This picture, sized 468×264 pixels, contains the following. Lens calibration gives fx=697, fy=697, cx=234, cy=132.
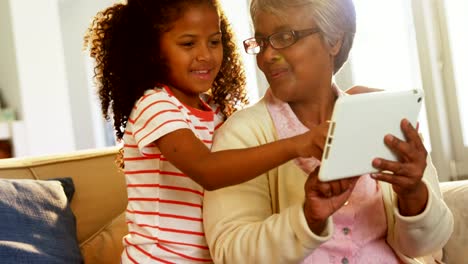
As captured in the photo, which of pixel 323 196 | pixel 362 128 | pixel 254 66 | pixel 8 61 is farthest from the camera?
pixel 8 61

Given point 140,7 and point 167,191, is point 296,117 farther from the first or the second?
point 140,7

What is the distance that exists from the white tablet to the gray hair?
0.36 meters

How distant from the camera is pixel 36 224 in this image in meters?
1.81

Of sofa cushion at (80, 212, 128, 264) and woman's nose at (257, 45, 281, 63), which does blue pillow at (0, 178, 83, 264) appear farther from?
woman's nose at (257, 45, 281, 63)

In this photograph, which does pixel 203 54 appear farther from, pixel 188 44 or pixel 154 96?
pixel 154 96

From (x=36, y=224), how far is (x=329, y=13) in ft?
3.06

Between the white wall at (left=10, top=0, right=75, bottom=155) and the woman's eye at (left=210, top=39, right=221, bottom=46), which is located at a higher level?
the white wall at (left=10, top=0, right=75, bottom=155)

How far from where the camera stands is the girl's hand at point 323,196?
1.19 meters

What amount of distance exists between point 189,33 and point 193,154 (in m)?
0.30

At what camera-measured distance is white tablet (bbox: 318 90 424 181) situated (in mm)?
1077

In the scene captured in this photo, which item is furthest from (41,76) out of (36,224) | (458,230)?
(458,230)

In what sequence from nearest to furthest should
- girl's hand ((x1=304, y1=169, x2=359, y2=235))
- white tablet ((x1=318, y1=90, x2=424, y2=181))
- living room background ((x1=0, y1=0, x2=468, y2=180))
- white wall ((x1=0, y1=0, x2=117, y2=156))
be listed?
white tablet ((x1=318, y1=90, x2=424, y2=181)) → girl's hand ((x1=304, y1=169, x2=359, y2=235)) → living room background ((x1=0, y1=0, x2=468, y2=180)) → white wall ((x1=0, y1=0, x2=117, y2=156))

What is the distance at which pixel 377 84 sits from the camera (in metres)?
3.40

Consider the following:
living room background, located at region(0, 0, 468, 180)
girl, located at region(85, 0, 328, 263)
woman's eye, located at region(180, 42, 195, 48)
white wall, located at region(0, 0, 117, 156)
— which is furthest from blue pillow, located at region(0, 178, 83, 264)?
white wall, located at region(0, 0, 117, 156)
